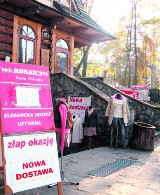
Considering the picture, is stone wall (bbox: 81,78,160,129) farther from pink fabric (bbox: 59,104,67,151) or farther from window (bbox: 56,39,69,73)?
pink fabric (bbox: 59,104,67,151)

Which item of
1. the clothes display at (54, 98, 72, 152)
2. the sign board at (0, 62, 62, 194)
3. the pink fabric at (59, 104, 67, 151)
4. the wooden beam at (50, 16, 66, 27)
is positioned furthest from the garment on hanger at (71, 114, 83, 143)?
the sign board at (0, 62, 62, 194)

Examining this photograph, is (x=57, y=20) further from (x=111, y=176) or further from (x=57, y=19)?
(x=111, y=176)

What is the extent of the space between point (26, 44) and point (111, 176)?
7475 mm

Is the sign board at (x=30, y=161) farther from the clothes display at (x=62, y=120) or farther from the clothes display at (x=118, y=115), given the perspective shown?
the clothes display at (x=118, y=115)

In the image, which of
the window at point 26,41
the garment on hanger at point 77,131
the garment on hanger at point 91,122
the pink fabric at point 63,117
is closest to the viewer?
the pink fabric at point 63,117

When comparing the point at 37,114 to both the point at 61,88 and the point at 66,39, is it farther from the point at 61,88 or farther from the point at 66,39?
the point at 66,39

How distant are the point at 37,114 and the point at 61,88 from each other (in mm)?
6788

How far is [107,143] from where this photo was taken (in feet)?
32.4

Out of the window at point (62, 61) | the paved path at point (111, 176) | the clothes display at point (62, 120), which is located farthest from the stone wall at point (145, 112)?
the clothes display at point (62, 120)

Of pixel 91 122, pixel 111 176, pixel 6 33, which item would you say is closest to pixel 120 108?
pixel 91 122

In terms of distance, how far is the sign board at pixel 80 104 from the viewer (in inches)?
406

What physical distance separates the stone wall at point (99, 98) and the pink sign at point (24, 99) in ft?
17.7

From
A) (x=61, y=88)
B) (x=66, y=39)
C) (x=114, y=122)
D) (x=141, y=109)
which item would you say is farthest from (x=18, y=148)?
(x=66, y=39)

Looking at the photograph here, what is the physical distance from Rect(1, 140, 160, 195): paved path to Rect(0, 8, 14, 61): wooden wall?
5217mm
